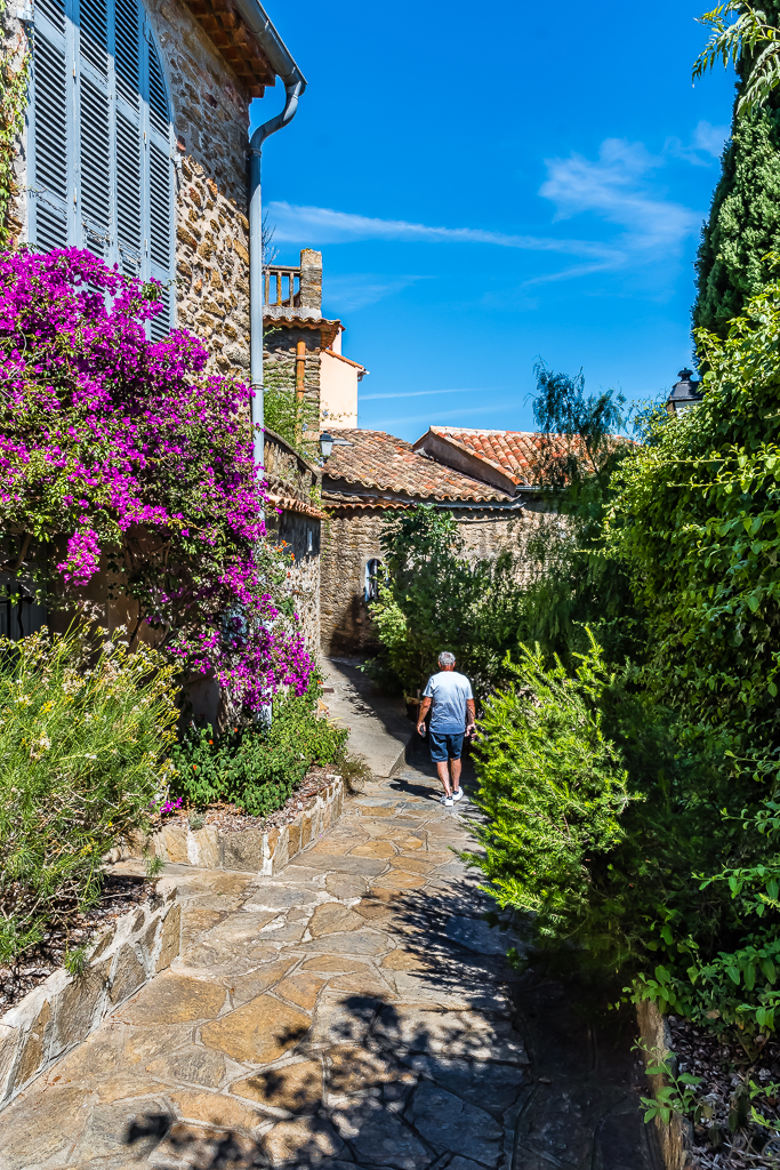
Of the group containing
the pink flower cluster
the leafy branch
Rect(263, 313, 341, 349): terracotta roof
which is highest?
Rect(263, 313, 341, 349): terracotta roof

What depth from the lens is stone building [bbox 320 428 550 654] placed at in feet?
55.3

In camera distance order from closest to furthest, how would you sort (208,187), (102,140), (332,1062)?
(332,1062), (102,140), (208,187)

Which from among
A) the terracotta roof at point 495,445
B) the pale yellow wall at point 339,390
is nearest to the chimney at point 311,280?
the terracotta roof at point 495,445

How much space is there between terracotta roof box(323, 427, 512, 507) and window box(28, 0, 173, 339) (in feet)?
34.7

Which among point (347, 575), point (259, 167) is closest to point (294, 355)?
point (347, 575)

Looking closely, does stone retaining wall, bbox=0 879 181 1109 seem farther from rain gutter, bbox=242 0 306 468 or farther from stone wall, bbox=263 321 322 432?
stone wall, bbox=263 321 322 432

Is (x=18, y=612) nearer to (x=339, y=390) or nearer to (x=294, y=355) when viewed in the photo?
(x=294, y=355)

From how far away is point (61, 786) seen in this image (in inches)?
138

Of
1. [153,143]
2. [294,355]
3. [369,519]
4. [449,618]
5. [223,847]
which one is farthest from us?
[369,519]

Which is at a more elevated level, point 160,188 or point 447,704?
point 160,188

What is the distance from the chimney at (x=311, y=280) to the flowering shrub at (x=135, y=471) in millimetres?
10767

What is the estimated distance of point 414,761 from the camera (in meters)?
10.6

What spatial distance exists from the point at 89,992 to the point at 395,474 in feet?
48.6

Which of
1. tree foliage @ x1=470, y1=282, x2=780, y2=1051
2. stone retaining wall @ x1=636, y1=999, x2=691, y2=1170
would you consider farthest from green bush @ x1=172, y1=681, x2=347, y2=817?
stone retaining wall @ x1=636, y1=999, x2=691, y2=1170
